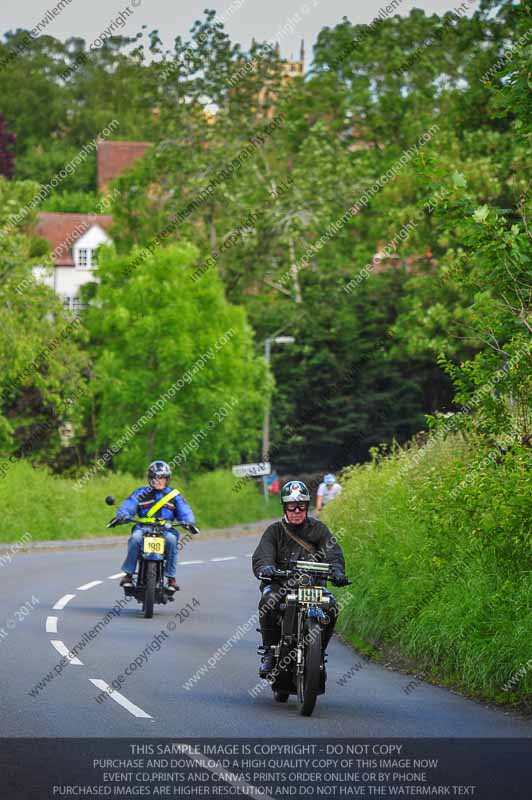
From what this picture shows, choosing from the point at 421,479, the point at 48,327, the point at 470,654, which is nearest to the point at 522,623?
the point at 470,654

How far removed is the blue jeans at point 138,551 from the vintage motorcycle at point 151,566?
60mm

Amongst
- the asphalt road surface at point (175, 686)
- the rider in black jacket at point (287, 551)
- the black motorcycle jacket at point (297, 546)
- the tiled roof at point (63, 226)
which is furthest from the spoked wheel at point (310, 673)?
the tiled roof at point (63, 226)

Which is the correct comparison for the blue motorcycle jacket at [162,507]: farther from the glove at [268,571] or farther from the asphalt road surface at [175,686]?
the glove at [268,571]

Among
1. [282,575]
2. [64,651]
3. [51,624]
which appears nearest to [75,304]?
[51,624]

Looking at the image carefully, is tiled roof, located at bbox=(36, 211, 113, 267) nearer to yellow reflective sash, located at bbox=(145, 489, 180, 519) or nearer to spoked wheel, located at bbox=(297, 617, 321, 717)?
yellow reflective sash, located at bbox=(145, 489, 180, 519)

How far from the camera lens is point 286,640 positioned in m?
12.2

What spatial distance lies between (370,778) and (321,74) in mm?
54706

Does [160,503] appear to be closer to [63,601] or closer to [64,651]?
[63,601]

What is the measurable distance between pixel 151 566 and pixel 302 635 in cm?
808

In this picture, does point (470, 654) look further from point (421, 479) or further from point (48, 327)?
point (48, 327)

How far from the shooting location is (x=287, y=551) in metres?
12.6

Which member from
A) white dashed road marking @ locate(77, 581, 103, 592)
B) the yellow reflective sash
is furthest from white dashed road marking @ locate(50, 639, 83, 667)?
white dashed road marking @ locate(77, 581, 103, 592)

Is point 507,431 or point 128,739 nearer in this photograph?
point 128,739

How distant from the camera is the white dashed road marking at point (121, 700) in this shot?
451 inches
